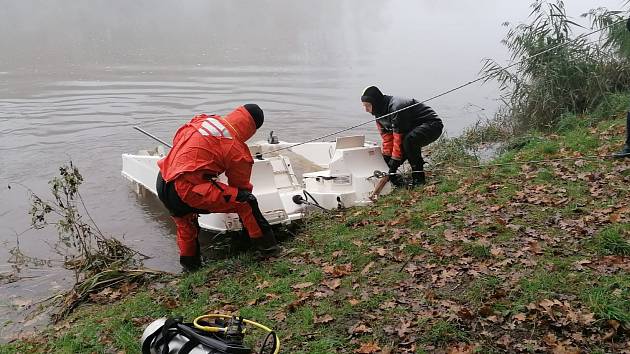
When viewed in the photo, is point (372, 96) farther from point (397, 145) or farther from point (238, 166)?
point (238, 166)

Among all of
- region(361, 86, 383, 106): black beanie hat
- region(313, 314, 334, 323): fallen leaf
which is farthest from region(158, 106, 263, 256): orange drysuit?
region(361, 86, 383, 106): black beanie hat

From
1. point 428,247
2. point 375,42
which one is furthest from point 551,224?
point 375,42

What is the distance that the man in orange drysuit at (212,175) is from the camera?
5.83 meters

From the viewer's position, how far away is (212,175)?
6016 mm

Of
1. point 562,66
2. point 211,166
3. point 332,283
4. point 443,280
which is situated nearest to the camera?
point 443,280

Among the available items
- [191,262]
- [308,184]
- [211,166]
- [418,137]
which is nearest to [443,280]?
[211,166]

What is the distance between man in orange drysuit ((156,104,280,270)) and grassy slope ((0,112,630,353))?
0.49 m

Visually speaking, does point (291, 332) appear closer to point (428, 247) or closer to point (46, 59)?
point (428, 247)

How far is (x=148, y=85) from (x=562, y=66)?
16.6m

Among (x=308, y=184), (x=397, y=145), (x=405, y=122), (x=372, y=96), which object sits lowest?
(x=308, y=184)

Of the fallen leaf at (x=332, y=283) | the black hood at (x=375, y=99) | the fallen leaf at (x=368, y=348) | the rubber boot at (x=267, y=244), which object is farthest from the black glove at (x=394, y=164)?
the fallen leaf at (x=368, y=348)

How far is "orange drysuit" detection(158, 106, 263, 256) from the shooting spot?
19.1 feet

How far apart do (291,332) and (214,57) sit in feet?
97.3

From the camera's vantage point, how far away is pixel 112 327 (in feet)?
16.5
